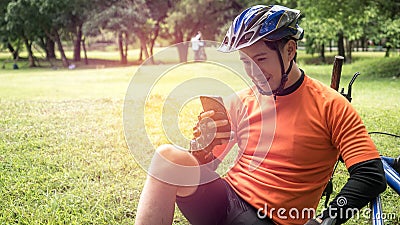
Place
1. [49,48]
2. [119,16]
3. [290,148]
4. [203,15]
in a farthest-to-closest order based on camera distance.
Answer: [49,48] → [203,15] → [119,16] → [290,148]

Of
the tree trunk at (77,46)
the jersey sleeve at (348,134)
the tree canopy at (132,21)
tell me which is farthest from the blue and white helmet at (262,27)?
the tree trunk at (77,46)

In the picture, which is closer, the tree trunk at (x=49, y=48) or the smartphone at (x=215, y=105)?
the smartphone at (x=215, y=105)

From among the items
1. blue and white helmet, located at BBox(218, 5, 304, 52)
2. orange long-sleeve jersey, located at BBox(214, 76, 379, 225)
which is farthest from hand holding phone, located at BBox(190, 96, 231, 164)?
blue and white helmet, located at BBox(218, 5, 304, 52)

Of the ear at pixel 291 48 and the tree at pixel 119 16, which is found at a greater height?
the tree at pixel 119 16

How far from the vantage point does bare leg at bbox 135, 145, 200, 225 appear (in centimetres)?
184

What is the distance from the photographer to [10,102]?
9094 mm

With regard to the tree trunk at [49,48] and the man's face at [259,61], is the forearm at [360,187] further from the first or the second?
the tree trunk at [49,48]

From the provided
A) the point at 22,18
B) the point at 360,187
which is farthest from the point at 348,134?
the point at 22,18

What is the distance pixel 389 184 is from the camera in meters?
1.84

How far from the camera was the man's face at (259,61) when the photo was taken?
1897 mm

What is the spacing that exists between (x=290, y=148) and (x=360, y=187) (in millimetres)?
381

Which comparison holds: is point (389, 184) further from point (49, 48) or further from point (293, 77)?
point (49, 48)

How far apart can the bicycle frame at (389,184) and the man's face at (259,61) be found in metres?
0.58

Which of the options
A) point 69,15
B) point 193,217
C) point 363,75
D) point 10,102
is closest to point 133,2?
point 69,15
